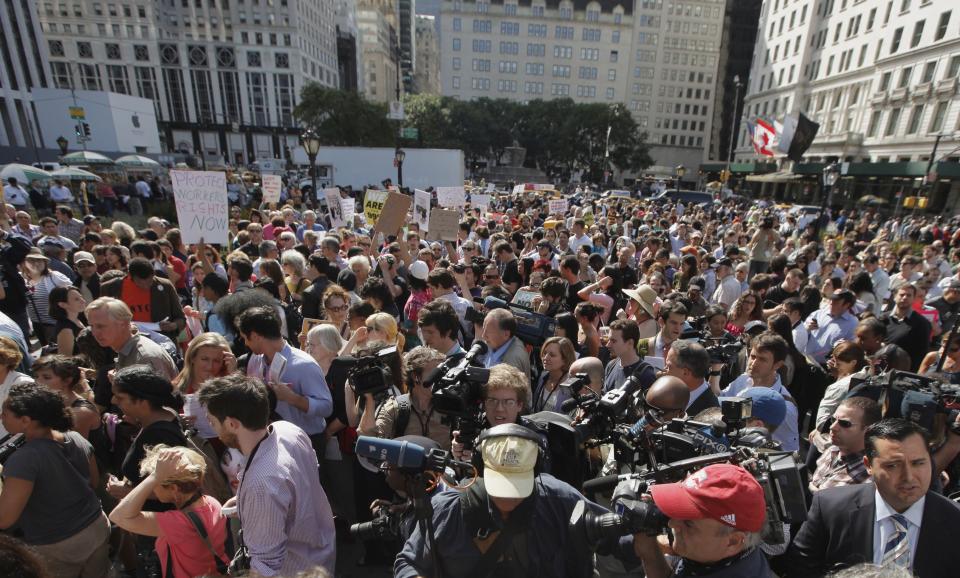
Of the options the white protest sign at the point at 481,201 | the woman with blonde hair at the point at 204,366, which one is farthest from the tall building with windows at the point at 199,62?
the woman with blonde hair at the point at 204,366

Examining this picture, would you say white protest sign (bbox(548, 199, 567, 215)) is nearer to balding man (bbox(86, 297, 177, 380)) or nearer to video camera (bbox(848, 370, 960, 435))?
video camera (bbox(848, 370, 960, 435))

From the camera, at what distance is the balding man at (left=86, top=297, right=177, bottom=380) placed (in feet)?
11.7

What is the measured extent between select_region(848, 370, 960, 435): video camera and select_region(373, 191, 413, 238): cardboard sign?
668 cm

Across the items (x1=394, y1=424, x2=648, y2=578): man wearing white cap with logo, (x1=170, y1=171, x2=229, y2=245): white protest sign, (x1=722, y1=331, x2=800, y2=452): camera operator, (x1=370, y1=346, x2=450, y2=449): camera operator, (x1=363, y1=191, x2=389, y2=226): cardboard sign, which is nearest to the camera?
(x1=394, y1=424, x2=648, y2=578): man wearing white cap with logo

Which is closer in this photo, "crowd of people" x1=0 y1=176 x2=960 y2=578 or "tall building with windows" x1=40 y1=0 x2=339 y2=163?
"crowd of people" x1=0 y1=176 x2=960 y2=578

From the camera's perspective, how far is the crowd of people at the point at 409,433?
6.15 ft

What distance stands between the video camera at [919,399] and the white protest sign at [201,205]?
7.13 metres

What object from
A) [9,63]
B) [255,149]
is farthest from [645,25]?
[9,63]

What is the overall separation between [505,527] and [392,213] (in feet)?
22.5

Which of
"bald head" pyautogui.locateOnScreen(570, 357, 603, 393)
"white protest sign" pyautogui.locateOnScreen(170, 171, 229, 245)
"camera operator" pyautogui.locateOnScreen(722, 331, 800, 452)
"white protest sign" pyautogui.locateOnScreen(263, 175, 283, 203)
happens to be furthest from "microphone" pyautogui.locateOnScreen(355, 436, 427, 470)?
"white protest sign" pyautogui.locateOnScreen(263, 175, 283, 203)

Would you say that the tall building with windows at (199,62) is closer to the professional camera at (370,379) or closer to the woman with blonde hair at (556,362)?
the woman with blonde hair at (556,362)

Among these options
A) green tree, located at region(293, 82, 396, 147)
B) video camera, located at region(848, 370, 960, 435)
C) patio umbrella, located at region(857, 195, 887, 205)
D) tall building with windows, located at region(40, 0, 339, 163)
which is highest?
tall building with windows, located at region(40, 0, 339, 163)

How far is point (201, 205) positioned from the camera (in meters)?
6.43

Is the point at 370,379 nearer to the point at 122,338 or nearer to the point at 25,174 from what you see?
the point at 122,338
